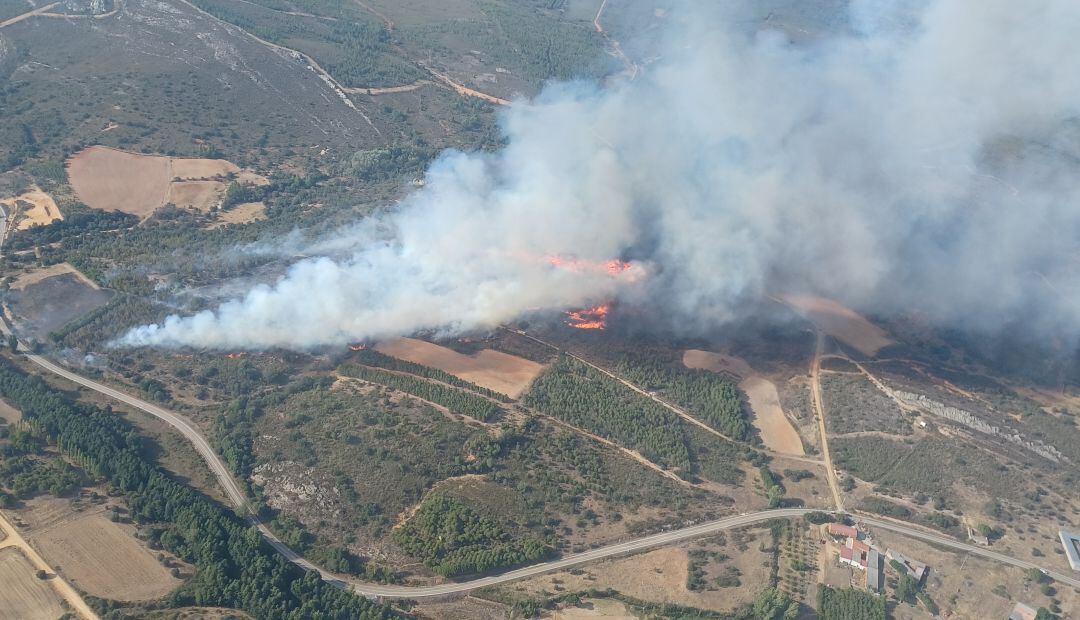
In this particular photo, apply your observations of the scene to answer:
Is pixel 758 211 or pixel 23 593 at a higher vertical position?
pixel 758 211

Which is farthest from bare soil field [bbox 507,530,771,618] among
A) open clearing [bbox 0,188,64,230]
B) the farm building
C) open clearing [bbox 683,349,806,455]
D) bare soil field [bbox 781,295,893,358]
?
open clearing [bbox 0,188,64,230]

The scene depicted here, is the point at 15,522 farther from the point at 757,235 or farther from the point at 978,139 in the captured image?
the point at 978,139

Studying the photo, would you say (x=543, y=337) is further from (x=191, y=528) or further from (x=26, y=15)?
(x=26, y=15)

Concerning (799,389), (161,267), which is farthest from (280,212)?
(799,389)

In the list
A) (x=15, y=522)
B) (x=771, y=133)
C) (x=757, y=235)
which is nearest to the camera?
(x=15, y=522)

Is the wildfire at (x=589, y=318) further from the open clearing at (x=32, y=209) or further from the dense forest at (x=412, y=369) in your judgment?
the open clearing at (x=32, y=209)

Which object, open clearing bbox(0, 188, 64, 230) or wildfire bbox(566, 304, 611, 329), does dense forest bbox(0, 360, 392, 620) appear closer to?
open clearing bbox(0, 188, 64, 230)

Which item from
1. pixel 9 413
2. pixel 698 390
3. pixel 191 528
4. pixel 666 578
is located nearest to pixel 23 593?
pixel 191 528
